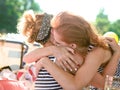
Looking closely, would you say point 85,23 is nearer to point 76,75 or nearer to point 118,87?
point 76,75

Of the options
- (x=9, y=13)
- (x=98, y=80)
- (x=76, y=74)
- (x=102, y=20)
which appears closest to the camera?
(x=76, y=74)

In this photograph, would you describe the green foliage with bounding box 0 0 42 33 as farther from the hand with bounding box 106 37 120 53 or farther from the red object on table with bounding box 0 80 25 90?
the red object on table with bounding box 0 80 25 90

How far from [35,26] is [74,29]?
7.4 inches

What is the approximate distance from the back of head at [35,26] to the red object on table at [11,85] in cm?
43

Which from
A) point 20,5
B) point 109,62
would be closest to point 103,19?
point 20,5

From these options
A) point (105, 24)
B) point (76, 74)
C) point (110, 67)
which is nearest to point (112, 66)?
point (110, 67)

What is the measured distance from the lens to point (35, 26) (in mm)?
1923

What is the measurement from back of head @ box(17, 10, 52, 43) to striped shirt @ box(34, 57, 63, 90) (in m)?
0.16

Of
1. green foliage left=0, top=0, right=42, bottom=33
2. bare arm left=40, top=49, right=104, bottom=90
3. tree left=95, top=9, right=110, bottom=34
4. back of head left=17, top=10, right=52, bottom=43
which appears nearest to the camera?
bare arm left=40, top=49, right=104, bottom=90

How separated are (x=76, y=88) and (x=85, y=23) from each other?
29 centimetres

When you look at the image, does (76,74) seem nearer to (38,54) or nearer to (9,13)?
(38,54)

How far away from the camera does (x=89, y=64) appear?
1.85 metres

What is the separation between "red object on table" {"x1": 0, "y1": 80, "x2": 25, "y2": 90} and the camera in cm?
149

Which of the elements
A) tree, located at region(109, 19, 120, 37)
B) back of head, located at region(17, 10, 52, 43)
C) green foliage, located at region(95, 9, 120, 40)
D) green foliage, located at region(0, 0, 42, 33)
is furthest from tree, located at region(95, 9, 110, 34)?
back of head, located at region(17, 10, 52, 43)
